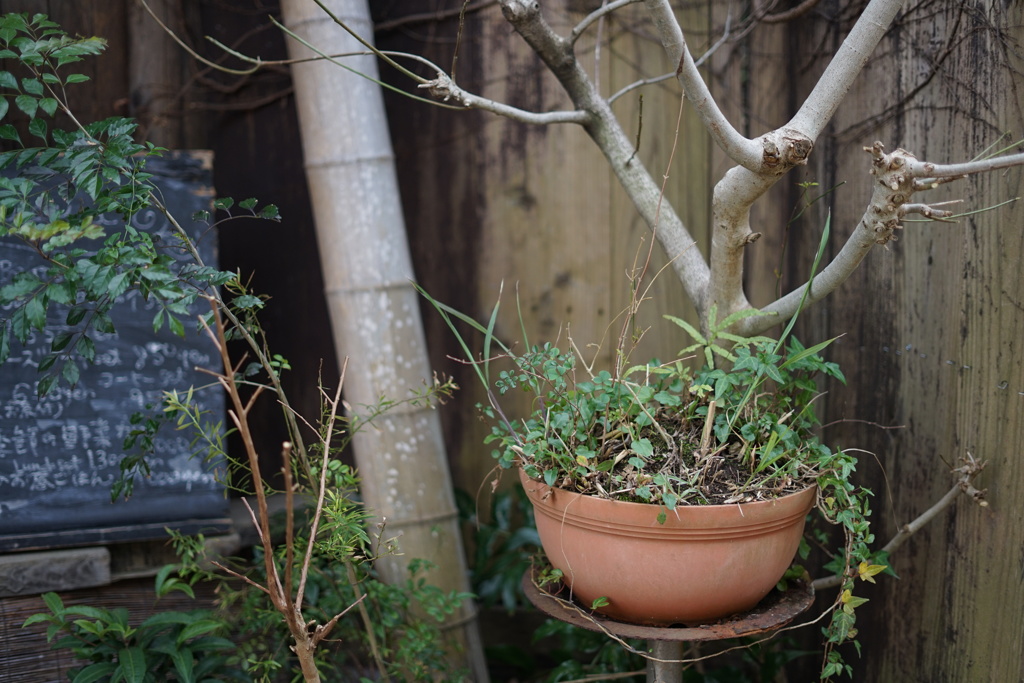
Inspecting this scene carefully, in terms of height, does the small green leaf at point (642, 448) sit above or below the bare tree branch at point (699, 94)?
below

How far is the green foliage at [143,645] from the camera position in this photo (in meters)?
1.52

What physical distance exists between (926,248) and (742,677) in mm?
1098

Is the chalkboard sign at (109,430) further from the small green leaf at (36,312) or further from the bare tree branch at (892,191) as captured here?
the bare tree branch at (892,191)

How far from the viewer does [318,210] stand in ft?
6.59

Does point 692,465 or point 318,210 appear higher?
point 318,210

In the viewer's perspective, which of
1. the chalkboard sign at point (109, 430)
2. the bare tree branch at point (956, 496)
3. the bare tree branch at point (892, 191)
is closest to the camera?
the bare tree branch at point (892, 191)

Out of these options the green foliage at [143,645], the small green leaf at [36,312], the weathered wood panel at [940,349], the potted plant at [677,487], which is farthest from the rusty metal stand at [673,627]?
the small green leaf at [36,312]

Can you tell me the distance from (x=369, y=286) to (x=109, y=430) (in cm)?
71

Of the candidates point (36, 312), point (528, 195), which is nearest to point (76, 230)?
point (36, 312)

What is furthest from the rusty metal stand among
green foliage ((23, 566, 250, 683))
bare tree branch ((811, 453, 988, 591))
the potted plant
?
green foliage ((23, 566, 250, 683))

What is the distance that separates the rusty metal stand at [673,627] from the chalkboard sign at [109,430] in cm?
97

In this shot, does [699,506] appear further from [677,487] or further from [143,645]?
[143,645]

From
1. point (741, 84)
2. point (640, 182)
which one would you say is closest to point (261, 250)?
point (640, 182)

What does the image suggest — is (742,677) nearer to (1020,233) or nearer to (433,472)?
(433,472)
